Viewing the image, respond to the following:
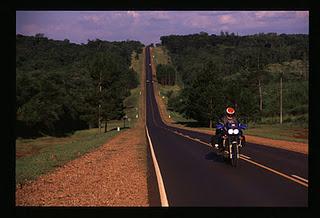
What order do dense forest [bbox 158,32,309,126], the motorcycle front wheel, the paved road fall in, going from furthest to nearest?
dense forest [bbox 158,32,309,126]
the motorcycle front wheel
the paved road

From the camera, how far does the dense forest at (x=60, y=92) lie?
62344 mm

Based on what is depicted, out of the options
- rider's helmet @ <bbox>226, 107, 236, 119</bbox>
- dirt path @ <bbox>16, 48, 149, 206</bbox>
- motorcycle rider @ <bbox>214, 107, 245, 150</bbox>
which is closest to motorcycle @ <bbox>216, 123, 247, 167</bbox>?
motorcycle rider @ <bbox>214, 107, 245, 150</bbox>

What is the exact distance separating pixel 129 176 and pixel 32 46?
183 ft

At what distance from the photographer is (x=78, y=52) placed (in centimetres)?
9100

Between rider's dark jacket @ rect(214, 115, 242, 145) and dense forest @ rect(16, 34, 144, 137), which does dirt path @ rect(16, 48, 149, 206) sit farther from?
dense forest @ rect(16, 34, 144, 137)

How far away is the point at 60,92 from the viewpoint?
7062 cm

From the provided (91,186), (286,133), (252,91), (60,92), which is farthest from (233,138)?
(252,91)

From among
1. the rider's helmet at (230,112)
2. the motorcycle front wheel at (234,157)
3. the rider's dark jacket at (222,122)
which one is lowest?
the motorcycle front wheel at (234,157)

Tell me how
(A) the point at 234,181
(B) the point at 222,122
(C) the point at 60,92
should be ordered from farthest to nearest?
(C) the point at 60,92
(B) the point at 222,122
(A) the point at 234,181

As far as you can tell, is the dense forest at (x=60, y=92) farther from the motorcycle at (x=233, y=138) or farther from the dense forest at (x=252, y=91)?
the motorcycle at (x=233, y=138)

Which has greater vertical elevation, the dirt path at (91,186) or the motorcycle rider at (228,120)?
the motorcycle rider at (228,120)

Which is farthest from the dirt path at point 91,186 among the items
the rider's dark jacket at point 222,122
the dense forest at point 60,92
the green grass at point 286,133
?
the dense forest at point 60,92

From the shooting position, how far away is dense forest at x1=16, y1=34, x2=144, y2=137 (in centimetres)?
6234

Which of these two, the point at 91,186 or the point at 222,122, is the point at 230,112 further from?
the point at 91,186
